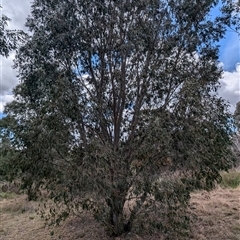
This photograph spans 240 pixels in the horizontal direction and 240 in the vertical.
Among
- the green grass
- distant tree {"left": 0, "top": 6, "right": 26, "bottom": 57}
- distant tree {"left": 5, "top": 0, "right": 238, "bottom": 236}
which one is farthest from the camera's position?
the green grass

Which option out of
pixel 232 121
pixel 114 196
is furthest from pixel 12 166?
pixel 232 121

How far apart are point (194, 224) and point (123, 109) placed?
9.04 ft

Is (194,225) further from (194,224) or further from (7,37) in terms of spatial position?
(7,37)

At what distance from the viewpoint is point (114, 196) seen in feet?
14.8

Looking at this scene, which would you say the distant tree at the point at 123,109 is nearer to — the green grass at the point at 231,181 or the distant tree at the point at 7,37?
the distant tree at the point at 7,37

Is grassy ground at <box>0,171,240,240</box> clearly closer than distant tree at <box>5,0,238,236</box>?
No

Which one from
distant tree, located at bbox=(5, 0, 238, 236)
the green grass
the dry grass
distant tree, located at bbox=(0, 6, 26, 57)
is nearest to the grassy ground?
the dry grass

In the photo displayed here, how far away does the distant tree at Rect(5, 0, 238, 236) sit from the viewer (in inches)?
163

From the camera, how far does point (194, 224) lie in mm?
5652

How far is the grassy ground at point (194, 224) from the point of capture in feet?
17.6

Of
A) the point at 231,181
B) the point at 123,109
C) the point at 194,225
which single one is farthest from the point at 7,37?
the point at 231,181

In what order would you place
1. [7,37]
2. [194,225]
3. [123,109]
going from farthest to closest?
1. [194,225]
2. [123,109]
3. [7,37]

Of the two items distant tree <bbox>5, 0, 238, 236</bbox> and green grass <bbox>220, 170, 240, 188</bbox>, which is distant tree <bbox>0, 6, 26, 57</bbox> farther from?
green grass <bbox>220, 170, 240, 188</bbox>

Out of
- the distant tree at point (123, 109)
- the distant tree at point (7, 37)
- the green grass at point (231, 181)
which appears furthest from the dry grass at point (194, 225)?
the distant tree at point (7, 37)
